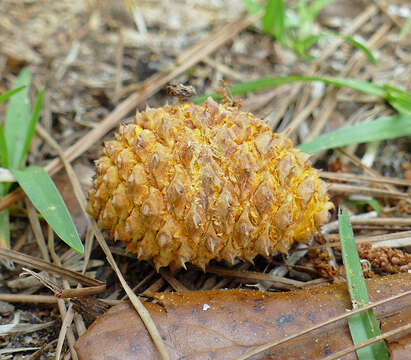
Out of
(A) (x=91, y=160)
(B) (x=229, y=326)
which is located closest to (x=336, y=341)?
(B) (x=229, y=326)

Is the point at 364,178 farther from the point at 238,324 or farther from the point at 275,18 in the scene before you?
the point at 275,18

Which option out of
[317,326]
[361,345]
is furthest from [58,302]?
[361,345]

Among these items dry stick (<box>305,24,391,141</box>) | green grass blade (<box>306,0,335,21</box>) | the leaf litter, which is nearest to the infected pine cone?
the leaf litter

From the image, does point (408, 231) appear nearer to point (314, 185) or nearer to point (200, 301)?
point (314, 185)

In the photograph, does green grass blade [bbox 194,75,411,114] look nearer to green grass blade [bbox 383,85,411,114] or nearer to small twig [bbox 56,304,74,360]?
green grass blade [bbox 383,85,411,114]

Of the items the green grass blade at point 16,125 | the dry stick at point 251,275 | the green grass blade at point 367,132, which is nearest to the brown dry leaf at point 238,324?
the dry stick at point 251,275

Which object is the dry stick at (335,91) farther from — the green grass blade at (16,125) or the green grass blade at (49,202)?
the green grass blade at (16,125)
